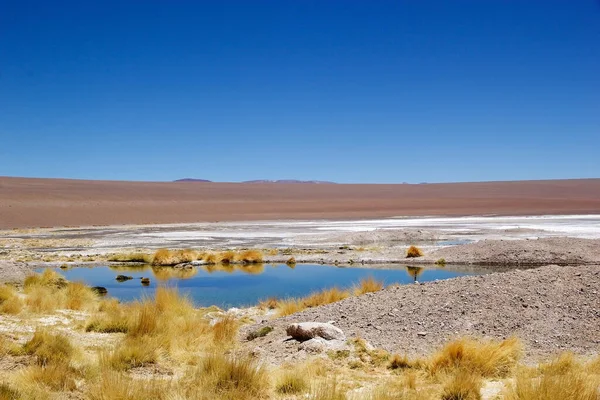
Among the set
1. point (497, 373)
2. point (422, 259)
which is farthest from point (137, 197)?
point (497, 373)

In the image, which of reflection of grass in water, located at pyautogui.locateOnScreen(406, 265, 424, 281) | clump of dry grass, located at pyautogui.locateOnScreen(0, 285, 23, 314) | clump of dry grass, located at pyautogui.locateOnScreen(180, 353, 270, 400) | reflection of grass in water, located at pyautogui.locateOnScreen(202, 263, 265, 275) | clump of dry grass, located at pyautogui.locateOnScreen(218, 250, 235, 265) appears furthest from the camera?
clump of dry grass, located at pyautogui.locateOnScreen(218, 250, 235, 265)

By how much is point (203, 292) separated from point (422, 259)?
9.45 meters

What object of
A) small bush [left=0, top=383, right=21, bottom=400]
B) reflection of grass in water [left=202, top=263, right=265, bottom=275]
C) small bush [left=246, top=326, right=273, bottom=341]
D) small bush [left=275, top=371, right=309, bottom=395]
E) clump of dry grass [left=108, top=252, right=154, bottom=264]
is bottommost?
reflection of grass in water [left=202, top=263, right=265, bottom=275]

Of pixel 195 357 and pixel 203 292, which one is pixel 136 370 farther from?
pixel 203 292

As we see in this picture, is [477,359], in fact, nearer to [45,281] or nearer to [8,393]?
[8,393]

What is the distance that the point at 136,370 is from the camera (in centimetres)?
720

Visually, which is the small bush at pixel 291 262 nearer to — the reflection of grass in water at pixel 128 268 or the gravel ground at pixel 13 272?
the reflection of grass in water at pixel 128 268

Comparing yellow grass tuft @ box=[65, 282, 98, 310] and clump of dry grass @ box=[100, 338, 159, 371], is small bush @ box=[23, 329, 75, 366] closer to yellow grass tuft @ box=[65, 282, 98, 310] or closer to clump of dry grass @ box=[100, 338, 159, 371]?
clump of dry grass @ box=[100, 338, 159, 371]

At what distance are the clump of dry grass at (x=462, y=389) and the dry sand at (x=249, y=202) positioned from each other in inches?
2139

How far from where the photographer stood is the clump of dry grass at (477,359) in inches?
272

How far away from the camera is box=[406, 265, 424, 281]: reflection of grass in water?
63.6ft

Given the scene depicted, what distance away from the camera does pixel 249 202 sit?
93562 millimetres

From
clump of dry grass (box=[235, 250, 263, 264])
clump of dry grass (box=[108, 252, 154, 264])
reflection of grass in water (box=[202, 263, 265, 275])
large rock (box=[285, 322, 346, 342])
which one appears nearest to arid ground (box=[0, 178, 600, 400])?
large rock (box=[285, 322, 346, 342])

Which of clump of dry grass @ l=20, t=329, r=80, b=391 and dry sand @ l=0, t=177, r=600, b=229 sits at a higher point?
dry sand @ l=0, t=177, r=600, b=229
